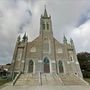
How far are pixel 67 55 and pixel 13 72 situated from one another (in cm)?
1607

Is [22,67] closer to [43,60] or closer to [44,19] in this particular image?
[43,60]

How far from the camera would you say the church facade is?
2878 centimetres

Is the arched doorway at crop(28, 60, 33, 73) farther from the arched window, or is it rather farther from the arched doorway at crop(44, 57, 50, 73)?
the arched window

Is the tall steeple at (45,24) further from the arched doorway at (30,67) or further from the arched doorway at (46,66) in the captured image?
the arched doorway at (30,67)

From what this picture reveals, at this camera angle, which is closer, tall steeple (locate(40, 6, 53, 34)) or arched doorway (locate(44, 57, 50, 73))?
arched doorway (locate(44, 57, 50, 73))

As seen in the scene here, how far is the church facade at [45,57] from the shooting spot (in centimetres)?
2878

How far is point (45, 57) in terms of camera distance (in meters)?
30.8

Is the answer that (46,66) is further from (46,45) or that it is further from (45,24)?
(45,24)

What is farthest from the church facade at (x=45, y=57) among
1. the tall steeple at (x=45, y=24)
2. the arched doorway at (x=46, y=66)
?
the tall steeple at (x=45, y=24)

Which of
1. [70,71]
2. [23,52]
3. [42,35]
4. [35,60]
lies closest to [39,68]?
[35,60]

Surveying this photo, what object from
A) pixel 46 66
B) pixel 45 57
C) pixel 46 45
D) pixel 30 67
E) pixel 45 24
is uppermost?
pixel 45 24

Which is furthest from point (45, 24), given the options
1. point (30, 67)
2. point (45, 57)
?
point (30, 67)

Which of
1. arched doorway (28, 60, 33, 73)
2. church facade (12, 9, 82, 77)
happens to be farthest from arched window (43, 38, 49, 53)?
arched doorway (28, 60, 33, 73)

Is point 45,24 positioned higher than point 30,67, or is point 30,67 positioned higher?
point 45,24
